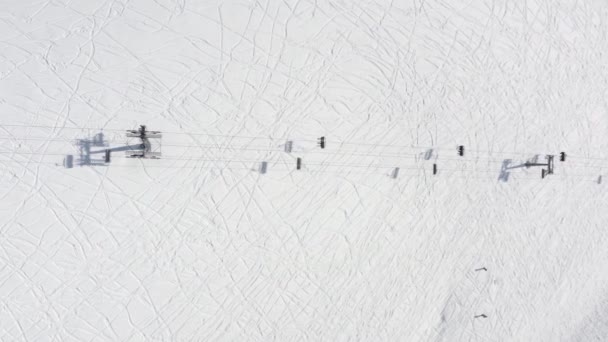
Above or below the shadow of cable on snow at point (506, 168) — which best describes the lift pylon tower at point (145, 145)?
above

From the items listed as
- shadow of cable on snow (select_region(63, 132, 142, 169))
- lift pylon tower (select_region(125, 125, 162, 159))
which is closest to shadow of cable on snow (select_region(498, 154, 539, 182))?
lift pylon tower (select_region(125, 125, 162, 159))

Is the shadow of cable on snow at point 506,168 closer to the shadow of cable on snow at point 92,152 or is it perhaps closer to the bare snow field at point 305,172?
the bare snow field at point 305,172

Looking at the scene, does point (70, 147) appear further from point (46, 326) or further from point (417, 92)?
point (417, 92)

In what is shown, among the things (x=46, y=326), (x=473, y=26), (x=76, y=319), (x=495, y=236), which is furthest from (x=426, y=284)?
(x=46, y=326)

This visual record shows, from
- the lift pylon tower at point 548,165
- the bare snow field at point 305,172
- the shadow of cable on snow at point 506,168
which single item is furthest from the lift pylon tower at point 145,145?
the lift pylon tower at point 548,165

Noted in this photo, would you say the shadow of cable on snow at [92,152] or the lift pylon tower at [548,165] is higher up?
the shadow of cable on snow at [92,152]

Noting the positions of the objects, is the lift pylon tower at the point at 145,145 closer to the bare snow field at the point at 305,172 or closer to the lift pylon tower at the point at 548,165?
the bare snow field at the point at 305,172

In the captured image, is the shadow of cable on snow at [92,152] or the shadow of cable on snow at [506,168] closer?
the shadow of cable on snow at [92,152]
